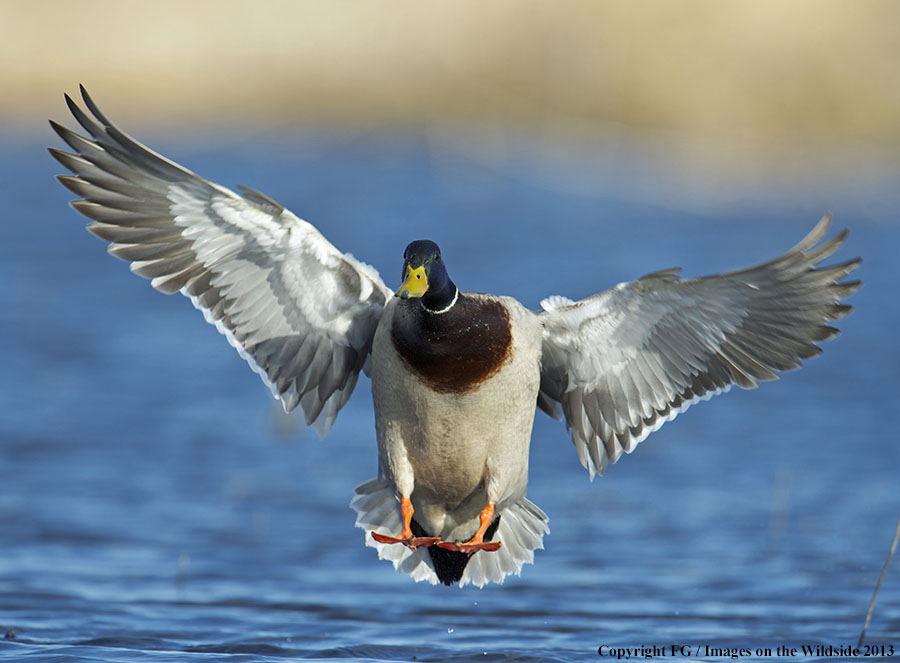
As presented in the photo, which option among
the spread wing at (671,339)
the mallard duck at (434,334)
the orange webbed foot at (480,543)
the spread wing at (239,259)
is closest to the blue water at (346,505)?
the orange webbed foot at (480,543)

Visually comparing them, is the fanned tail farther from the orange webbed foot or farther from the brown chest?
the brown chest

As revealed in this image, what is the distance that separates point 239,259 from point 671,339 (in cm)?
184

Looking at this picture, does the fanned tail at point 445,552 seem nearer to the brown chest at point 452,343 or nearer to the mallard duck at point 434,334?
the mallard duck at point 434,334

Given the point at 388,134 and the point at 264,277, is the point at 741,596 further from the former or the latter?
the point at 388,134

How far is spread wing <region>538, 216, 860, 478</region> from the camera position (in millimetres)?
5570

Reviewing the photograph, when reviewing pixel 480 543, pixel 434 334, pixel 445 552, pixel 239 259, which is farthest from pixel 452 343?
pixel 445 552

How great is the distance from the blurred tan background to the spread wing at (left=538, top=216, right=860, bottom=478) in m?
16.8

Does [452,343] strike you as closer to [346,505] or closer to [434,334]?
[434,334]

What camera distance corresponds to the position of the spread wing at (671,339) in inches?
219

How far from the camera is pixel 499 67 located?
24.9 meters

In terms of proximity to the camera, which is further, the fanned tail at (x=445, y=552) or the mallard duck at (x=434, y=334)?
the fanned tail at (x=445, y=552)

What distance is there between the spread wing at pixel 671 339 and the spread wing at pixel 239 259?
34.6 inches

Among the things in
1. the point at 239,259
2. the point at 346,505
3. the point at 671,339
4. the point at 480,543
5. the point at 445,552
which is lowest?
the point at 480,543

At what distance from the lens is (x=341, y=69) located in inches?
990
